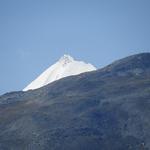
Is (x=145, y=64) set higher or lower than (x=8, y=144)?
higher

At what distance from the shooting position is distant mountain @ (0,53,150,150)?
9038 cm

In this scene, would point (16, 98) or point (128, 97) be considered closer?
point (128, 97)

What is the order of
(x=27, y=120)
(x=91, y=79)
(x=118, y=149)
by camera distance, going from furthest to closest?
(x=91, y=79), (x=27, y=120), (x=118, y=149)

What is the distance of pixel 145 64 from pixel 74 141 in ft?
238

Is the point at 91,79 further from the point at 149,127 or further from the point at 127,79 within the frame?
the point at 149,127

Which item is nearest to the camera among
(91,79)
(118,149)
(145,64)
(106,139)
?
(118,149)

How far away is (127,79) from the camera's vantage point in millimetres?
139375

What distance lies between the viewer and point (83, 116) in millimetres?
105312

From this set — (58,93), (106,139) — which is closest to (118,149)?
(106,139)

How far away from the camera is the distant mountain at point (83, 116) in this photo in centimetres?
9038

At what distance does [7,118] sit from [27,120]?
29.2 feet

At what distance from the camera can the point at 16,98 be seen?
144 meters

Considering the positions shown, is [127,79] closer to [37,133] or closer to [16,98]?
[16,98]

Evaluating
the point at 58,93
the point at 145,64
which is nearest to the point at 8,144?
the point at 58,93
